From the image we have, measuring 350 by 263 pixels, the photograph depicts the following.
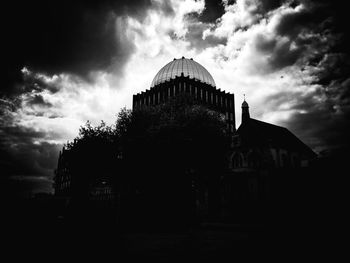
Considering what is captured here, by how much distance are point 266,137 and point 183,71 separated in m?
36.0

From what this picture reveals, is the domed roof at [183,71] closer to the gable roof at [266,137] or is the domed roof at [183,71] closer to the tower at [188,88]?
the tower at [188,88]

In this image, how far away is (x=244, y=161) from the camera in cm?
4909

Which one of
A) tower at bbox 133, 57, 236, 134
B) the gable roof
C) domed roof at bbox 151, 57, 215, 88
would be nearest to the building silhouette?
the gable roof

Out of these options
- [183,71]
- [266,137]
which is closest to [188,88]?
[183,71]

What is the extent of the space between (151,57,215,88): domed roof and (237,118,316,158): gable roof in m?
26.8

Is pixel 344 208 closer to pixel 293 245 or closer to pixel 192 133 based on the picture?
pixel 293 245

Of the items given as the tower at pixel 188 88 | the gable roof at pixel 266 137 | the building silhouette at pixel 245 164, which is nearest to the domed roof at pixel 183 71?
the tower at pixel 188 88

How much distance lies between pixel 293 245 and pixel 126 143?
2379cm

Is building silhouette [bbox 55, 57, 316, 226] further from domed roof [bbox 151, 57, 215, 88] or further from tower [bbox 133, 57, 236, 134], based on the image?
domed roof [bbox 151, 57, 215, 88]

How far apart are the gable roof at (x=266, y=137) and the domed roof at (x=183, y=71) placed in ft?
88.0

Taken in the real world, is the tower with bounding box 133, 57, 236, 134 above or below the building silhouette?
above

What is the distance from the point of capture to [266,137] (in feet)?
167

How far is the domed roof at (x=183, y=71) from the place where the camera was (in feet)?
248

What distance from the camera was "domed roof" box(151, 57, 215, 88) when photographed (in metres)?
75.6
